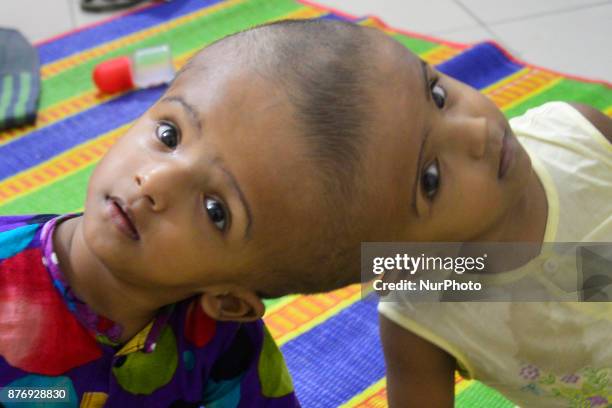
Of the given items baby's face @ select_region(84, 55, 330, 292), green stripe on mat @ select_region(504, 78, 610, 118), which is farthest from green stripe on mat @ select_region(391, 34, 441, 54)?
baby's face @ select_region(84, 55, 330, 292)

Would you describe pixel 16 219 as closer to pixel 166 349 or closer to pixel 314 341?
pixel 166 349

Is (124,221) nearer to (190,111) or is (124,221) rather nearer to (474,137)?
(190,111)

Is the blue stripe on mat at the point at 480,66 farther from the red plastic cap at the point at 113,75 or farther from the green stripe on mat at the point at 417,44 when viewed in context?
the red plastic cap at the point at 113,75

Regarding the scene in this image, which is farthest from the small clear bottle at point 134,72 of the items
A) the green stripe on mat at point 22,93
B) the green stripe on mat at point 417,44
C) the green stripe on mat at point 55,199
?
the green stripe on mat at point 417,44

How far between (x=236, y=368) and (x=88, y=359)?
0.13 metres

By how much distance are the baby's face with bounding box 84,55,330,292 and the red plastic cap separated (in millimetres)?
Result: 811

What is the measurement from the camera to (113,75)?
142cm

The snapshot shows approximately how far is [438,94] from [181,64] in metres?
0.89

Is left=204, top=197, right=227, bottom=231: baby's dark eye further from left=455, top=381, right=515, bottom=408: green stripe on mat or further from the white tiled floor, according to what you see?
the white tiled floor

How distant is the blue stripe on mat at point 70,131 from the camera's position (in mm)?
1280

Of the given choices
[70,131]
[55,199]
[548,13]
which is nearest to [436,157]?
[55,199]

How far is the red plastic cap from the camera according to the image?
4.64 feet

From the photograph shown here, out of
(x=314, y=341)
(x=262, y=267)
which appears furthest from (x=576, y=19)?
(x=262, y=267)

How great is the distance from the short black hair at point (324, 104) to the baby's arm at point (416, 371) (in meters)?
0.16
